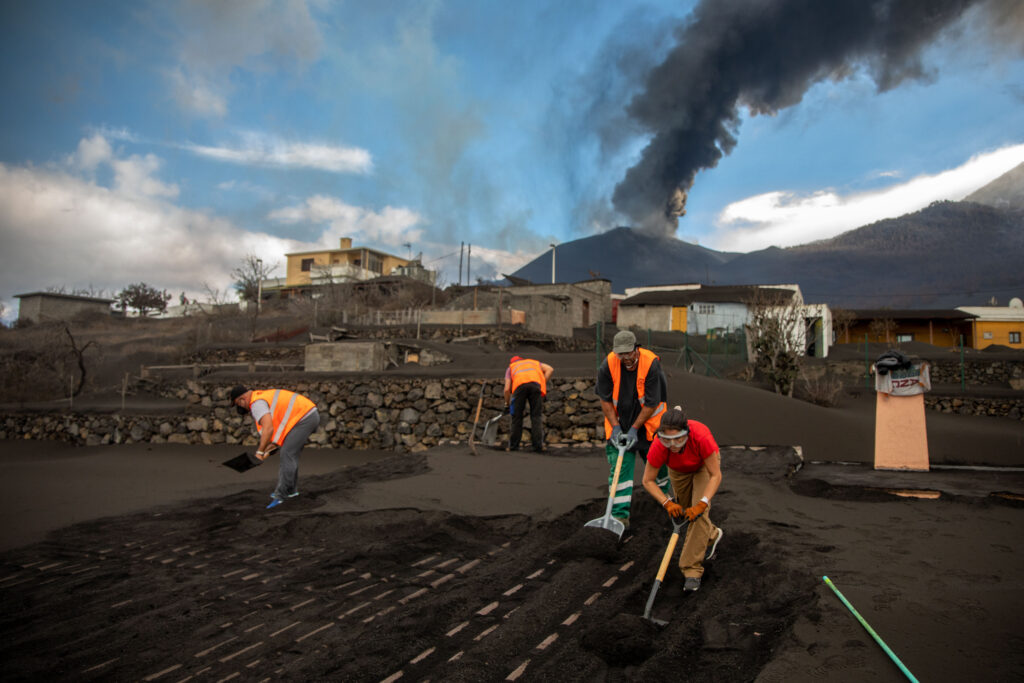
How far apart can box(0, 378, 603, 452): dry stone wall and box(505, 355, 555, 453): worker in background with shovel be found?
2.55m

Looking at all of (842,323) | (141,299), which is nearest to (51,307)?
(141,299)

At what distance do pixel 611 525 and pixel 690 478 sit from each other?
2.75 feet

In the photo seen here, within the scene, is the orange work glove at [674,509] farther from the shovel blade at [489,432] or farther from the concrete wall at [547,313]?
the concrete wall at [547,313]

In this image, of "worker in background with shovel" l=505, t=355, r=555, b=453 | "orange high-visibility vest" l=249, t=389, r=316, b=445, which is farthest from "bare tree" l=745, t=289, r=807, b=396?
"orange high-visibility vest" l=249, t=389, r=316, b=445

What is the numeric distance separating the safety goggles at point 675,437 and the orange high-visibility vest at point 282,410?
4.38 meters

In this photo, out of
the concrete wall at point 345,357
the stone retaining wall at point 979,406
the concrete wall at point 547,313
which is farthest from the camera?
the concrete wall at point 547,313

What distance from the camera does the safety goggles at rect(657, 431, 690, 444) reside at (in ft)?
13.5

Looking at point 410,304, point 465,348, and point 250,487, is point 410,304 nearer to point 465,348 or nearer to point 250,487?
point 465,348

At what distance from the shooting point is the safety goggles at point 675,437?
13.5 ft

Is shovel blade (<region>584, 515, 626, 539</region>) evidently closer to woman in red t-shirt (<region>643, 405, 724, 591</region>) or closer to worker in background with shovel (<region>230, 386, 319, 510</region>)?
woman in red t-shirt (<region>643, 405, 724, 591</region>)

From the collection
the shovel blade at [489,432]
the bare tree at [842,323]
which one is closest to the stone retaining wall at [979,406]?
the shovel blade at [489,432]

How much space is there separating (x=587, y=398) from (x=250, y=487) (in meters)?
6.73

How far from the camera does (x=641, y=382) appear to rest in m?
5.49

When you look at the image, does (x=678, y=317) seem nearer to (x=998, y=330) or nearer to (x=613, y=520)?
(x=998, y=330)
